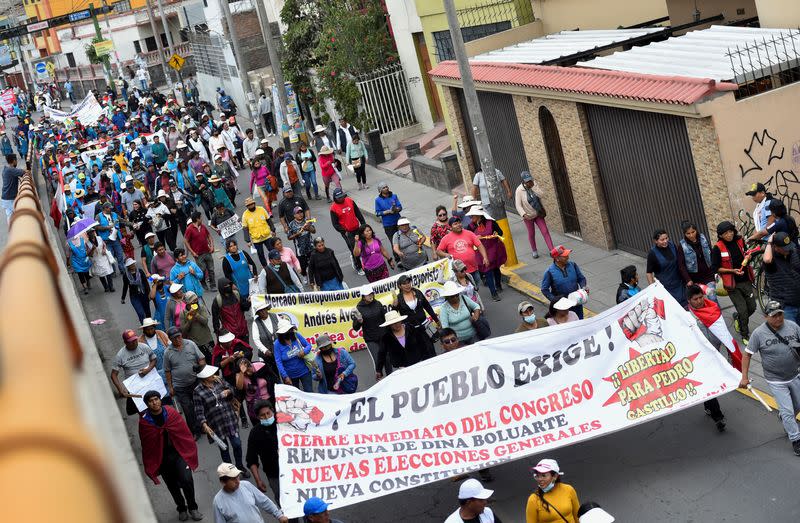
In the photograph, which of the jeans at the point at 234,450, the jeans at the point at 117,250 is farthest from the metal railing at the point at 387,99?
the jeans at the point at 234,450

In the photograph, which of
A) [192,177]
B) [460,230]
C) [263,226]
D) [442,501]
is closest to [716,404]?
[442,501]

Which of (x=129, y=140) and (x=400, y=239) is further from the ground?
(x=129, y=140)

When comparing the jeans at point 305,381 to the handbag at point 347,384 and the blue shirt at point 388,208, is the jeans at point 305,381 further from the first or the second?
the blue shirt at point 388,208

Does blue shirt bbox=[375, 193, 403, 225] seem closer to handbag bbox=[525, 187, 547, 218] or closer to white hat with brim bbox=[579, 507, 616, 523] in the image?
handbag bbox=[525, 187, 547, 218]

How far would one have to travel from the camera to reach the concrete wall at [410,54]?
31047mm

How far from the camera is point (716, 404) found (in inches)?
399

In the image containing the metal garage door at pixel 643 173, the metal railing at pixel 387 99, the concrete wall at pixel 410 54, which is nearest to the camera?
the metal garage door at pixel 643 173

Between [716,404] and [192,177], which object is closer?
[716,404]

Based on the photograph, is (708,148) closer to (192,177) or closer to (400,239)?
(400,239)

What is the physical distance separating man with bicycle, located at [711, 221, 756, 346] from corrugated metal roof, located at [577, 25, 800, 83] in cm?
268

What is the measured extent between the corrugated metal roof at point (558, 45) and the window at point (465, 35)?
2.62 m

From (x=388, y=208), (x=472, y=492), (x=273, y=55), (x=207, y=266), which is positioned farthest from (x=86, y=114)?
(x=472, y=492)

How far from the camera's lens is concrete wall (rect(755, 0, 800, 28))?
52.8 ft

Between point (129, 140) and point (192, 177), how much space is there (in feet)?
40.0
